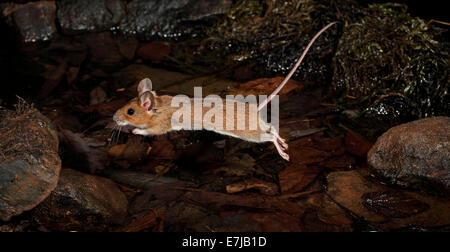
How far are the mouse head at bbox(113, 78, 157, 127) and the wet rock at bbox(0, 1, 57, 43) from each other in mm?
3396

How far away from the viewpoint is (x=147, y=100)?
392cm

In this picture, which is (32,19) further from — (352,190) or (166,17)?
(352,190)

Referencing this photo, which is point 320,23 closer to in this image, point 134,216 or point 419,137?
point 419,137

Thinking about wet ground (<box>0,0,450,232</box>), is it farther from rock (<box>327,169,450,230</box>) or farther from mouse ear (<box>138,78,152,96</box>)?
mouse ear (<box>138,78,152,96</box>)

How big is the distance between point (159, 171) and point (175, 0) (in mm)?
3978

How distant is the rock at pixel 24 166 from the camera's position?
9.35 ft

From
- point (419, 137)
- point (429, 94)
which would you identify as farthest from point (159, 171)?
point (429, 94)

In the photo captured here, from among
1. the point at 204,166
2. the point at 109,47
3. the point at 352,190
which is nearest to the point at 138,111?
the point at 204,166

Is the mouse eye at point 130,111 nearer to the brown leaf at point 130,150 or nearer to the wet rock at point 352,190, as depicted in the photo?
the brown leaf at point 130,150

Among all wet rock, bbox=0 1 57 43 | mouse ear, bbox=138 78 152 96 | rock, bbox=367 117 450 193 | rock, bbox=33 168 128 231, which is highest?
wet rock, bbox=0 1 57 43

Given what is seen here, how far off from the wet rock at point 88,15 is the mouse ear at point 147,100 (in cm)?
330

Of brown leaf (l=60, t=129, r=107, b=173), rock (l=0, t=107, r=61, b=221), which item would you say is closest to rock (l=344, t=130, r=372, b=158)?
brown leaf (l=60, t=129, r=107, b=173)

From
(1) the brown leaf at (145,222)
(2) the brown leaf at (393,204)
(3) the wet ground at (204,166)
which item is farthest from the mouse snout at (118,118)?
(2) the brown leaf at (393,204)

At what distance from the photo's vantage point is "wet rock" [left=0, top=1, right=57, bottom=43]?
6.43 metres
